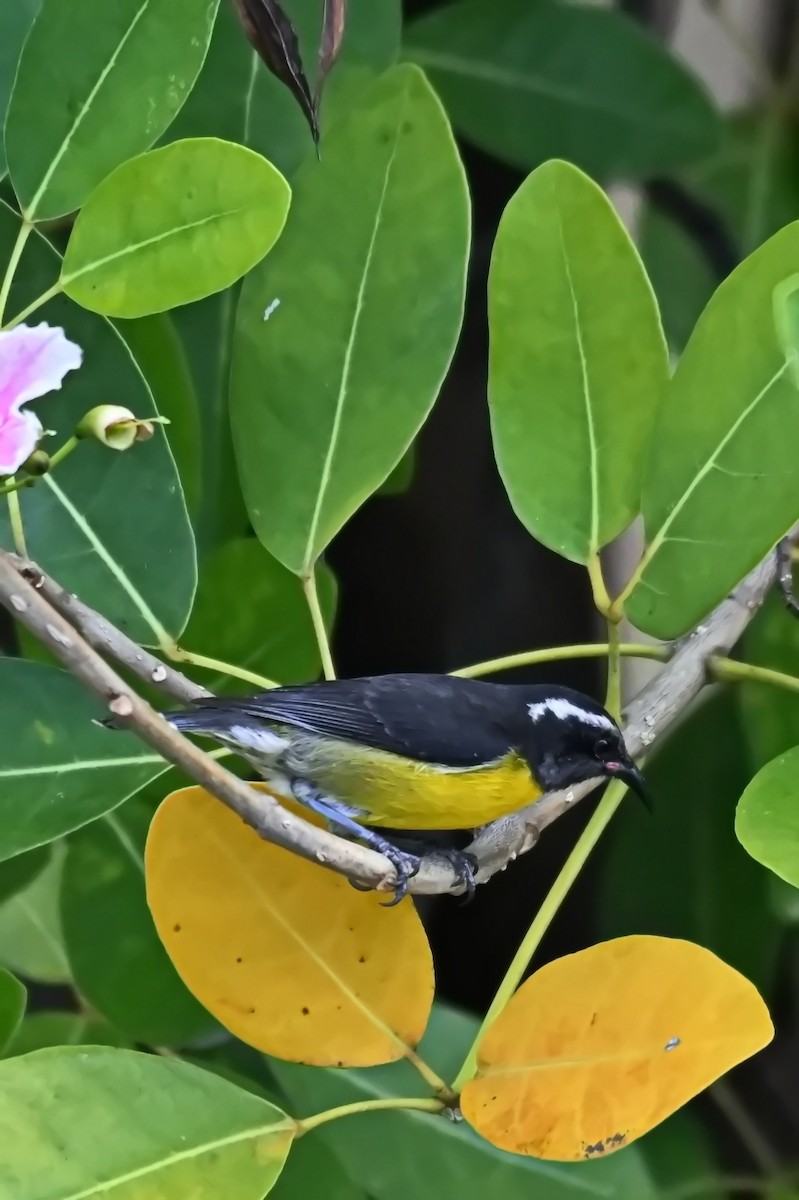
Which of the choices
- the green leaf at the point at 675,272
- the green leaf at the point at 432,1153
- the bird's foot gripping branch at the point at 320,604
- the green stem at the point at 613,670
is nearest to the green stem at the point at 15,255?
the bird's foot gripping branch at the point at 320,604

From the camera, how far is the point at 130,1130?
452 millimetres

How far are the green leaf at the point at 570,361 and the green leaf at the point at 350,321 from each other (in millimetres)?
33

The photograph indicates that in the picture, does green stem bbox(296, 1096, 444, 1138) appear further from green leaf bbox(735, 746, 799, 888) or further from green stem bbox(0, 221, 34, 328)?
green stem bbox(0, 221, 34, 328)

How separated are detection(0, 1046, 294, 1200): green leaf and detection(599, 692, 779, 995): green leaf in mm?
396

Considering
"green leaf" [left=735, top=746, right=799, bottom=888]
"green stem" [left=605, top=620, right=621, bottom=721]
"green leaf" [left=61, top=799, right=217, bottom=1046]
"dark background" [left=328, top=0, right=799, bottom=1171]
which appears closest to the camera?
"green leaf" [left=735, top=746, right=799, bottom=888]

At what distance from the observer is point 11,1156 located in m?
0.43

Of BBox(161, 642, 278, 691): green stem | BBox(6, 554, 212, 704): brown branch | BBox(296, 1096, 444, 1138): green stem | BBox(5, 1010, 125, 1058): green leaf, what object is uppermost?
BBox(6, 554, 212, 704): brown branch

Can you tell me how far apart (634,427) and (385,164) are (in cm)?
19

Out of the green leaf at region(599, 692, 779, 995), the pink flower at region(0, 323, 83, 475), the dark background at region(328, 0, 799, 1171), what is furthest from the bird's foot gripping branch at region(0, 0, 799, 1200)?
the dark background at region(328, 0, 799, 1171)

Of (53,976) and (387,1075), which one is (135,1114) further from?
(53,976)

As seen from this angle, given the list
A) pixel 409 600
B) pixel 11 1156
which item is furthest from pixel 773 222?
pixel 11 1156

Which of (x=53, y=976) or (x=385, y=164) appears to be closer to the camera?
(x=385, y=164)

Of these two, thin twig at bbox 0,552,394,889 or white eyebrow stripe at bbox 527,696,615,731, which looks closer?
thin twig at bbox 0,552,394,889

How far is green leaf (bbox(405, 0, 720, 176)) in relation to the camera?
774 millimetres
